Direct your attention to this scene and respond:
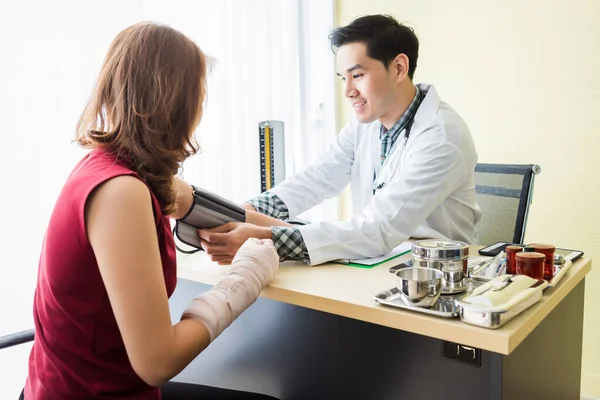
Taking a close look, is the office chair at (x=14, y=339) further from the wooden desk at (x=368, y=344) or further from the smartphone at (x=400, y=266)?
the smartphone at (x=400, y=266)

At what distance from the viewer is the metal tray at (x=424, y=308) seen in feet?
2.90

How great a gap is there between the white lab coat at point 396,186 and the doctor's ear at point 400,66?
9 centimetres

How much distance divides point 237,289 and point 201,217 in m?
0.32

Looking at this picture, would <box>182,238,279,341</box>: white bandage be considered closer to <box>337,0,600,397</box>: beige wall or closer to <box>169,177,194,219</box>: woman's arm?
<box>169,177,194,219</box>: woman's arm

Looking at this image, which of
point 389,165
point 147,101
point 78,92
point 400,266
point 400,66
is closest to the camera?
point 147,101

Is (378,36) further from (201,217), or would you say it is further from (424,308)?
(424,308)

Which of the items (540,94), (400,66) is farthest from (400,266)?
(540,94)

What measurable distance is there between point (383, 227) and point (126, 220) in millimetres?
725

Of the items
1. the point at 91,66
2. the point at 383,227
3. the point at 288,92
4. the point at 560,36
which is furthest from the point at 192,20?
the point at 560,36

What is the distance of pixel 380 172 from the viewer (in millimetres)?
1690

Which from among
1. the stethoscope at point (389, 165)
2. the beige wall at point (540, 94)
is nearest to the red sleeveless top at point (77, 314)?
the stethoscope at point (389, 165)

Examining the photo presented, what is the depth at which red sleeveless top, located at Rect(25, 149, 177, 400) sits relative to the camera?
2.73 feet

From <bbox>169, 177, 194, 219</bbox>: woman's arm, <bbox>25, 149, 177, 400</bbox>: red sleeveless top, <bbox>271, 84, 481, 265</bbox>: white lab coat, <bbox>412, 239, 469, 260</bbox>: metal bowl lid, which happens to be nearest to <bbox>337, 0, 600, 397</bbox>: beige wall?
<bbox>271, 84, 481, 265</bbox>: white lab coat

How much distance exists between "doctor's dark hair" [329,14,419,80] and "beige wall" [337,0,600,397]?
0.75 metres
